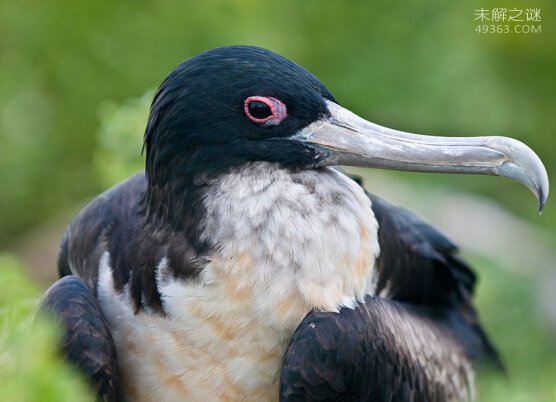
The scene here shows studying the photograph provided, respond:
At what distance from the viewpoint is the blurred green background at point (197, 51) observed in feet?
22.0

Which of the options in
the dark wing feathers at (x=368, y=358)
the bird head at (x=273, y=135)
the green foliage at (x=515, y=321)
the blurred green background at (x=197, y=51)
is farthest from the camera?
the blurred green background at (x=197, y=51)

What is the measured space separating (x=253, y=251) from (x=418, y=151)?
54 cm

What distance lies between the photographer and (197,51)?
22.4 ft

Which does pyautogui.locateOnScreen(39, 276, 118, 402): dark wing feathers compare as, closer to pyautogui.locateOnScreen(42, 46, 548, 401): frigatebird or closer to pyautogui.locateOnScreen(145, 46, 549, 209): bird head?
pyautogui.locateOnScreen(42, 46, 548, 401): frigatebird

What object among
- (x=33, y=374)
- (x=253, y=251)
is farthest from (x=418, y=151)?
(x=33, y=374)

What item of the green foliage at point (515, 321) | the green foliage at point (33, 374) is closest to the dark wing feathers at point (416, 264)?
the green foliage at point (515, 321)

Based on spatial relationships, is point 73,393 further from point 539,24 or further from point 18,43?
point 539,24

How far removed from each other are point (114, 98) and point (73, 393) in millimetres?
4477

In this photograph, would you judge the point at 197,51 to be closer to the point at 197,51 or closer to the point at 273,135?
the point at 197,51

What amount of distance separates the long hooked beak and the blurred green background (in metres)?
2.69

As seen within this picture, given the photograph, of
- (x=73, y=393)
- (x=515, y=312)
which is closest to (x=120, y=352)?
(x=73, y=393)

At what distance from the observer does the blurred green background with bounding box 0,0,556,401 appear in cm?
672

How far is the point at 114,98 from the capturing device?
22.1ft

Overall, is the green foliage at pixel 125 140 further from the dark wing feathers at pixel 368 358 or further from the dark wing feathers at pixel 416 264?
the dark wing feathers at pixel 368 358
